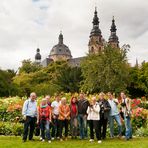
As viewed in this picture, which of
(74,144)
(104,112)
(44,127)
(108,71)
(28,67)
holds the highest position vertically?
(28,67)

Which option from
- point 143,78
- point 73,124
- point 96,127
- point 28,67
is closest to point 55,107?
point 73,124

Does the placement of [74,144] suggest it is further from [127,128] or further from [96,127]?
[127,128]

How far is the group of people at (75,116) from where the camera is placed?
587 inches

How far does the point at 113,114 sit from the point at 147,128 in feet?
6.98

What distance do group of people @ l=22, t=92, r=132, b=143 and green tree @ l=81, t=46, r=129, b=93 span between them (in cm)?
3464

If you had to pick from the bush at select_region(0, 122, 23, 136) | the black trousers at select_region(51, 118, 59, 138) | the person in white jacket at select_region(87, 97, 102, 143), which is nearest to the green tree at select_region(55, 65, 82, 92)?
the bush at select_region(0, 122, 23, 136)

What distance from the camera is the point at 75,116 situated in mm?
15922

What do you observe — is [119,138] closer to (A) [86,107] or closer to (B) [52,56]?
(A) [86,107]

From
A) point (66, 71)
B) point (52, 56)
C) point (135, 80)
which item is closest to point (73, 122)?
point (135, 80)

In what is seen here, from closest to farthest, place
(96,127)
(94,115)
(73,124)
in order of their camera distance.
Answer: (96,127)
(94,115)
(73,124)

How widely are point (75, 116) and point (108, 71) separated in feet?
119

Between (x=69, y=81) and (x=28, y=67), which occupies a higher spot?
(x=28, y=67)

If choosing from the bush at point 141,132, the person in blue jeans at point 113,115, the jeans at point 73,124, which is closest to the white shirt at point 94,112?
the person in blue jeans at point 113,115

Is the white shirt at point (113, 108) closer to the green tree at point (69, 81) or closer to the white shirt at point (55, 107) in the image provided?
the white shirt at point (55, 107)
